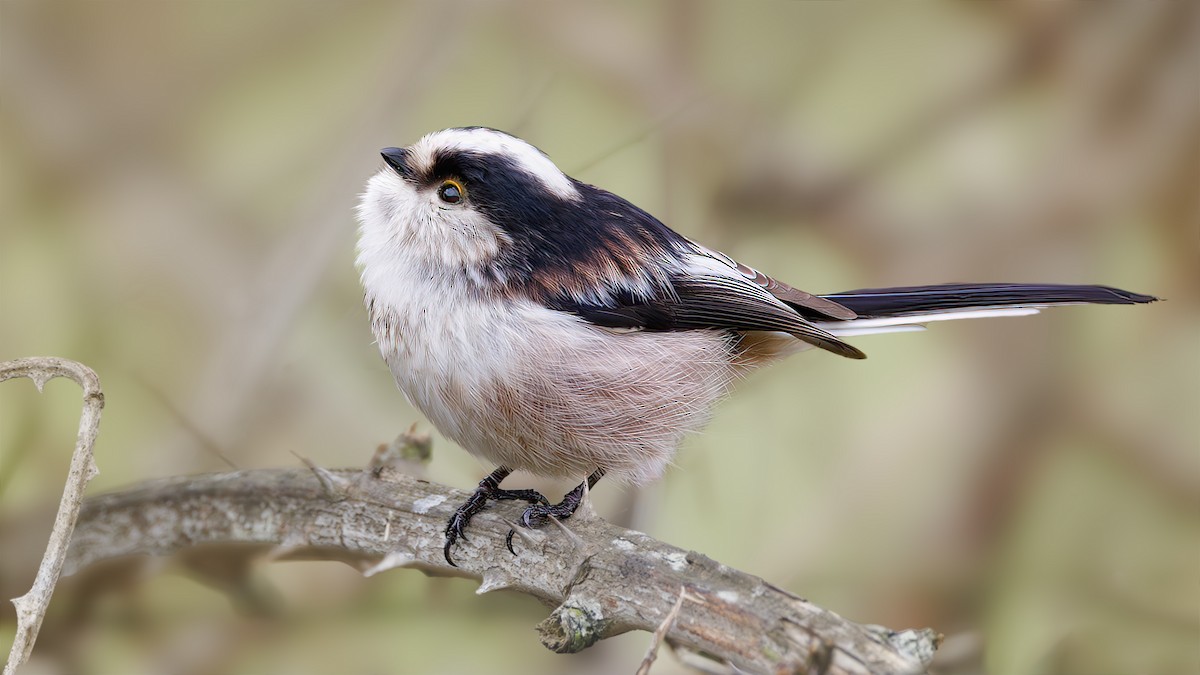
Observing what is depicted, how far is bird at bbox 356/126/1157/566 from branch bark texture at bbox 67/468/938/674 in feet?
0.24

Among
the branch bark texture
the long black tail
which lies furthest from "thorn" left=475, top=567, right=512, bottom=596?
the long black tail

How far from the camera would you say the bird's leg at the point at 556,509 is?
1.90m

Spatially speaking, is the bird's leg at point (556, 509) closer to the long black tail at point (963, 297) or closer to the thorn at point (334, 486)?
the thorn at point (334, 486)

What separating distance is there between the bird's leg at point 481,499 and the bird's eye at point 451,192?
567mm

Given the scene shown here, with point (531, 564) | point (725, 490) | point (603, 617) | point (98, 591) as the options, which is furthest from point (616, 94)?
point (98, 591)

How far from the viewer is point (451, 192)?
1893 millimetres

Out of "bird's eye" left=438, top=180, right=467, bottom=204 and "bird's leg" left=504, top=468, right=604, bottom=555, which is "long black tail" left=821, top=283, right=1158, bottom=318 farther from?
"bird's eye" left=438, top=180, right=467, bottom=204

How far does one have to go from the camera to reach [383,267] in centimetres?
195

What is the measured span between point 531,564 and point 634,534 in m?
0.23

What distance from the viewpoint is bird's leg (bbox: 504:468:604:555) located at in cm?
190

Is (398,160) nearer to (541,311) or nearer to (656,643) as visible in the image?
(541,311)

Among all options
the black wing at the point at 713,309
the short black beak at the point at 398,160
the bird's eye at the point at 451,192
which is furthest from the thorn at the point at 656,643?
the short black beak at the point at 398,160

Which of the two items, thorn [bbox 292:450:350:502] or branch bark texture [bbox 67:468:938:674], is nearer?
Result: branch bark texture [bbox 67:468:938:674]

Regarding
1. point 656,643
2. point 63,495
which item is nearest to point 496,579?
point 656,643
